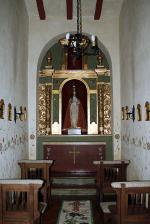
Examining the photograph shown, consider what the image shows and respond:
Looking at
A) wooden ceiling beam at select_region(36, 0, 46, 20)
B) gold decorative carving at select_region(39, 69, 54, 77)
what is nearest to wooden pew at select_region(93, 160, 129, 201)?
gold decorative carving at select_region(39, 69, 54, 77)

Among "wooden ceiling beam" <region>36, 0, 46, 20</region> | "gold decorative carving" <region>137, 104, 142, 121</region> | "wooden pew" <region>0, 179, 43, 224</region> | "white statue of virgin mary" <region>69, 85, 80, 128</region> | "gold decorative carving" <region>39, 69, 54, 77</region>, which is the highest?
"wooden ceiling beam" <region>36, 0, 46, 20</region>

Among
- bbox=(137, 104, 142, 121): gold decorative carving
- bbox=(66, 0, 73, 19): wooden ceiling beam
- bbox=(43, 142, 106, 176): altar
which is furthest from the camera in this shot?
bbox=(43, 142, 106, 176): altar

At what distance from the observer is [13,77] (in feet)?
22.6

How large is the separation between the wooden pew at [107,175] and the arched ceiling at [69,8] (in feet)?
13.7

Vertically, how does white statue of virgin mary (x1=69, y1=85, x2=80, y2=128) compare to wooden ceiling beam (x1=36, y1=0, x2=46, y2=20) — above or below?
below

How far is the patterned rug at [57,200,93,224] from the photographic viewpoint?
5.88 meters

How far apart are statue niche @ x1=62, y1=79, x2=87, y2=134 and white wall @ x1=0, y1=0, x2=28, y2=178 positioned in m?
1.74

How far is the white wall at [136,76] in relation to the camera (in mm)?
5773

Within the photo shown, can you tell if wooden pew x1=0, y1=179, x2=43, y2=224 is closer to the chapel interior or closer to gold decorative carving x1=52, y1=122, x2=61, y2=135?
the chapel interior

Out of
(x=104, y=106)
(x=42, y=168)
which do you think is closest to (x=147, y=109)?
(x=42, y=168)

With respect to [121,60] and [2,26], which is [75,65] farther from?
[2,26]

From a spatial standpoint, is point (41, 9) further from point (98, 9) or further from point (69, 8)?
point (98, 9)

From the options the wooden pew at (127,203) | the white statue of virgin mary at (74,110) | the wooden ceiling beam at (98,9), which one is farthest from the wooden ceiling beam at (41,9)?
the wooden pew at (127,203)

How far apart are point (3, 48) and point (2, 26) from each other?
0.39m
